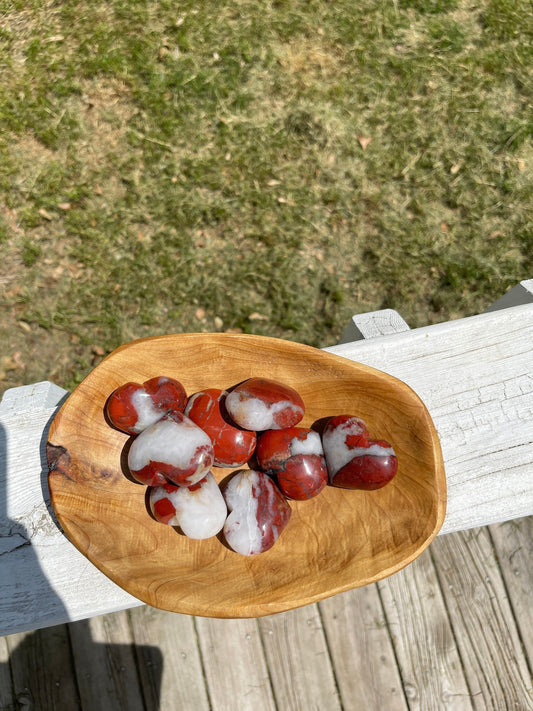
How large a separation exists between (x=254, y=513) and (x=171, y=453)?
0.25 m

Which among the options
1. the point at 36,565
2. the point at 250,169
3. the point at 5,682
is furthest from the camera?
the point at 250,169

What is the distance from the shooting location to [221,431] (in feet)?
4.27

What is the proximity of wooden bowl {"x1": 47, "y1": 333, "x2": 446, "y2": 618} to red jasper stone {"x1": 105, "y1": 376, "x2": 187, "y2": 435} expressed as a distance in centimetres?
6

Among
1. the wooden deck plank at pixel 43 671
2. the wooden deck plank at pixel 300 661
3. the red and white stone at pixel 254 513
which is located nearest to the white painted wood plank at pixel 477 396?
the red and white stone at pixel 254 513

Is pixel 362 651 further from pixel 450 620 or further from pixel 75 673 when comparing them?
pixel 75 673

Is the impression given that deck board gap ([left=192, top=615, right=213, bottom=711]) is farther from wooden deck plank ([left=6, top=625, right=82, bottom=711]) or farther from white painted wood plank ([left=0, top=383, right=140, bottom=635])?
white painted wood plank ([left=0, top=383, right=140, bottom=635])

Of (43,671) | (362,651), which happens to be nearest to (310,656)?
(362,651)

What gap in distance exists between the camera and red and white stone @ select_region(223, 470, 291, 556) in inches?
49.1

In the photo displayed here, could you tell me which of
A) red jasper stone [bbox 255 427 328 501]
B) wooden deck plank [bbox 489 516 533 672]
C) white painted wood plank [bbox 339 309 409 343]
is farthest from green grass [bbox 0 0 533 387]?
red jasper stone [bbox 255 427 328 501]

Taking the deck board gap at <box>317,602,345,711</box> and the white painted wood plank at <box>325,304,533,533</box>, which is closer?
the white painted wood plank at <box>325,304,533,533</box>

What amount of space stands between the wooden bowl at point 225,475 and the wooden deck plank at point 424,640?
3.59 ft

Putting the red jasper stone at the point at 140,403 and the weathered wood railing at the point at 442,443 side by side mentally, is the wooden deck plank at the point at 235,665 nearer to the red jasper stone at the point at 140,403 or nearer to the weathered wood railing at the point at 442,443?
the weathered wood railing at the point at 442,443

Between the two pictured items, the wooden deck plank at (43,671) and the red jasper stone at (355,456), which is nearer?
the red jasper stone at (355,456)

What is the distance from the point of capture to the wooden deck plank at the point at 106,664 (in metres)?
2.12
